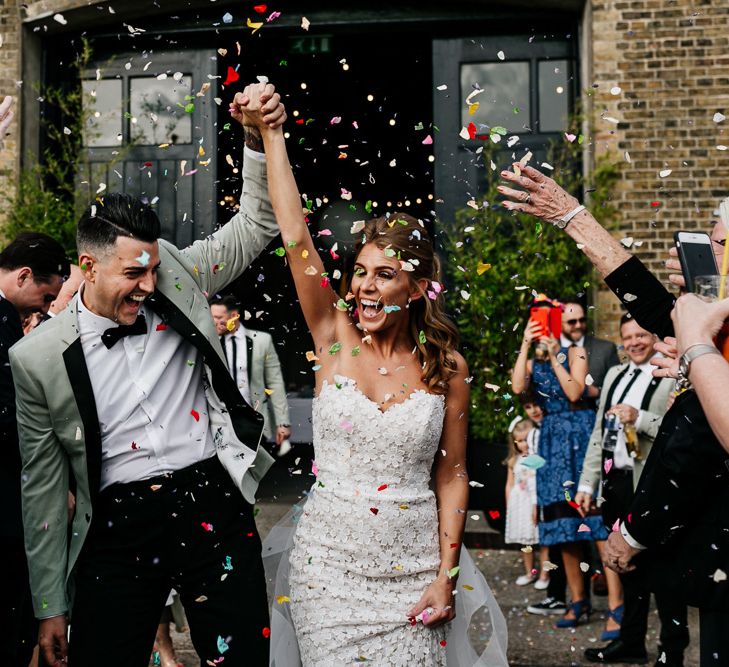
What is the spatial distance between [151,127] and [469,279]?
356 cm

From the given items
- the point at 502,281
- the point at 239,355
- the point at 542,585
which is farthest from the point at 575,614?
the point at 502,281

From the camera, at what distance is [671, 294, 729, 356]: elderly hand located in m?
2.31

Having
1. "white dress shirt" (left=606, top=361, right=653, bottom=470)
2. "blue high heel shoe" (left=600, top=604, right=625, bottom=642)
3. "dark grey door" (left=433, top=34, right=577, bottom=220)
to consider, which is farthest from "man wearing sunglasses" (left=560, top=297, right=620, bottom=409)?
"dark grey door" (left=433, top=34, right=577, bottom=220)

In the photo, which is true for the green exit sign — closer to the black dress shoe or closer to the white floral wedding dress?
the black dress shoe

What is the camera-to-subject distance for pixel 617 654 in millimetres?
5262

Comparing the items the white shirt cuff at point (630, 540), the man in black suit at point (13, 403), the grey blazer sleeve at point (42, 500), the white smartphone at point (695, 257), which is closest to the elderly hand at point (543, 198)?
the white smartphone at point (695, 257)

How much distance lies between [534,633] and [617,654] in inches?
23.5

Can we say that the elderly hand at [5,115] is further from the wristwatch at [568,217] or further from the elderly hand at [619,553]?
the elderly hand at [619,553]

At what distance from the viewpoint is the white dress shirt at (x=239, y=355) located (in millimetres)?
6699

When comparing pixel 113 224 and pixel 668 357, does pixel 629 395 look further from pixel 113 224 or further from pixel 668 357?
pixel 113 224

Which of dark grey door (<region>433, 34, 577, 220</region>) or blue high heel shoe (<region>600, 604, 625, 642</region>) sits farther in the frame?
dark grey door (<region>433, 34, 577, 220</region>)

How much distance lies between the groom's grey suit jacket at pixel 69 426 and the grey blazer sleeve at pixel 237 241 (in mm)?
59

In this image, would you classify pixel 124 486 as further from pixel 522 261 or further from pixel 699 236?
pixel 522 261

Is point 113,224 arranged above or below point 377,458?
above
